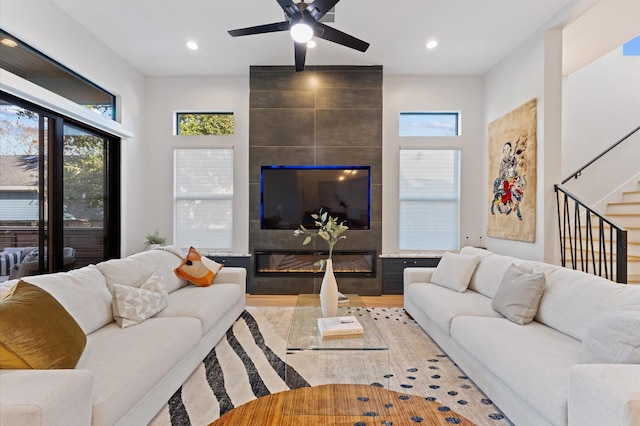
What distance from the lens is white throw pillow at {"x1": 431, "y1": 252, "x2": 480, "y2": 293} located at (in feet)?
11.4

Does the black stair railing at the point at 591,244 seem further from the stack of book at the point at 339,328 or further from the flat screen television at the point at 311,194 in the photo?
the flat screen television at the point at 311,194

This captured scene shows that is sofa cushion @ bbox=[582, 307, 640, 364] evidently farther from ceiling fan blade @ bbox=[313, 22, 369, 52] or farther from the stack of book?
ceiling fan blade @ bbox=[313, 22, 369, 52]

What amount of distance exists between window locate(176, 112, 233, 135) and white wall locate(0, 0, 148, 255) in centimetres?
54

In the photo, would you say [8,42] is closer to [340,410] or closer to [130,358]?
[130,358]

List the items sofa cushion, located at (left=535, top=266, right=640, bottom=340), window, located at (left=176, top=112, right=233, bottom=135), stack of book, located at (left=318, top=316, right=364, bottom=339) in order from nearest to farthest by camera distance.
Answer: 1. sofa cushion, located at (left=535, top=266, right=640, bottom=340)
2. stack of book, located at (left=318, top=316, right=364, bottom=339)
3. window, located at (left=176, top=112, right=233, bottom=135)

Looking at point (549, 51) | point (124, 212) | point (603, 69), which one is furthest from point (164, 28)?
point (603, 69)

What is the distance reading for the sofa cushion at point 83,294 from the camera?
2080 millimetres

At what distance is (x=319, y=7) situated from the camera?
2523 mm

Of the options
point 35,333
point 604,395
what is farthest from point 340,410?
point 35,333

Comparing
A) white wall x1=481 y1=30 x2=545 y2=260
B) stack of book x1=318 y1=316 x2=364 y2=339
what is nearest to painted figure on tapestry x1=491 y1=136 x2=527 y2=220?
white wall x1=481 y1=30 x2=545 y2=260

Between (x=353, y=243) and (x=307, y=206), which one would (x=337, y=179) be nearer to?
(x=307, y=206)

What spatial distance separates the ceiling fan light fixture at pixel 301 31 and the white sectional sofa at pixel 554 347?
241 centimetres

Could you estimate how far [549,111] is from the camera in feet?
12.4

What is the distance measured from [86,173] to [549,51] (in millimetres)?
5383
